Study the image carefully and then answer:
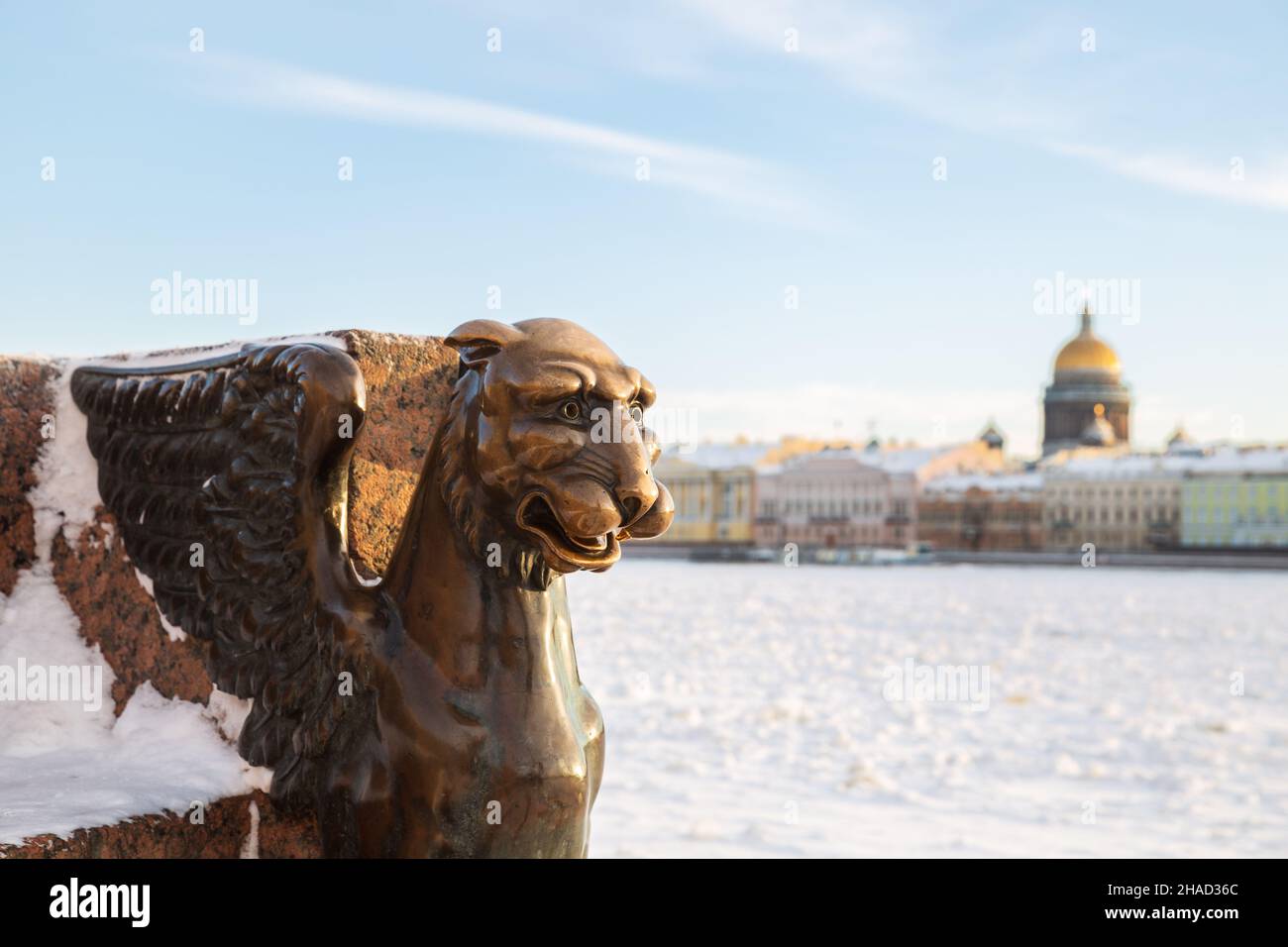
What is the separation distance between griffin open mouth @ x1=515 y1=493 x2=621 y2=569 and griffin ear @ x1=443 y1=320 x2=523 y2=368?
185 mm

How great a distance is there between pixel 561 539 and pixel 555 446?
0.11 meters

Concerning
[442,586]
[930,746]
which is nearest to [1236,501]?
[930,746]

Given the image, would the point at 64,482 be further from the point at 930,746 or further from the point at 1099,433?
the point at 1099,433

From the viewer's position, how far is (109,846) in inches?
69.8

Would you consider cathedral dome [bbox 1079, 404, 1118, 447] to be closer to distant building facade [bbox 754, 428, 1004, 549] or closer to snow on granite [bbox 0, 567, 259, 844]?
distant building facade [bbox 754, 428, 1004, 549]

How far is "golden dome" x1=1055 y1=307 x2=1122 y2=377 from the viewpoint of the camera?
7238cm

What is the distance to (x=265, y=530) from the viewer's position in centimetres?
185

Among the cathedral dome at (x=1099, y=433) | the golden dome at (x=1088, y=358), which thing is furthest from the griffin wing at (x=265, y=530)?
the golden dome at (x=1088, y=358)

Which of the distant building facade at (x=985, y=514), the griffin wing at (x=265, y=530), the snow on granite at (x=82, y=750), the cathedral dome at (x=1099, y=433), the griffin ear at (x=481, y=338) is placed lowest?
the distant building facade at (x=985, y=514)

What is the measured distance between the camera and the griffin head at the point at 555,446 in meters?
1.65

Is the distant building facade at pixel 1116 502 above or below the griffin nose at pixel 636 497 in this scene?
below

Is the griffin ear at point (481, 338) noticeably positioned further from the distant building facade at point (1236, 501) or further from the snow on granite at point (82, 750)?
the distant building facade at point (1236, 501)
